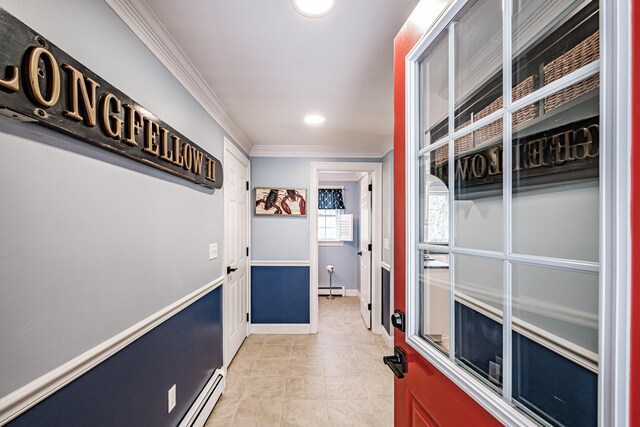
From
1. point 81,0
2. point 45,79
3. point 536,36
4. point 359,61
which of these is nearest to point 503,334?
point 536,36

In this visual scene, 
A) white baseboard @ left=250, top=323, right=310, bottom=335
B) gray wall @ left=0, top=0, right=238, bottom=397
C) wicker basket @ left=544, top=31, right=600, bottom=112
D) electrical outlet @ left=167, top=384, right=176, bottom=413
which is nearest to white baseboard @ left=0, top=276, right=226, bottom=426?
gray wall @ left=0, top=0, right=238, bottom=397

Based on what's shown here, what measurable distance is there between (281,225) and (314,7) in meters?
2.64

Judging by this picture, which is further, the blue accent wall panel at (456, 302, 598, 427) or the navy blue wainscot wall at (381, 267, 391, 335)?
the navy blue wainscot wall at (381, 267, 391, 335)

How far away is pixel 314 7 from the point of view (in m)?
1.22

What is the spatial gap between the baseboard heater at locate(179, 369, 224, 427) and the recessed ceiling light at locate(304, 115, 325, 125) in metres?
2.23

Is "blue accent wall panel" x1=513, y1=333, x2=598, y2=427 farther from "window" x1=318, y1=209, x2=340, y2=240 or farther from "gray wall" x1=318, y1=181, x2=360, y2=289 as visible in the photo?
"window" x1=318, y1=209, x2=340, y2=240

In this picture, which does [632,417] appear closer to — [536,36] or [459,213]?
[459,213]

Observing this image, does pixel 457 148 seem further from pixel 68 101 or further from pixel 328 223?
pixel 328 223

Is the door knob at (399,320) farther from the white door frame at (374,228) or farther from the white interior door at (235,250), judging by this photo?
the white door frame at (374,228)

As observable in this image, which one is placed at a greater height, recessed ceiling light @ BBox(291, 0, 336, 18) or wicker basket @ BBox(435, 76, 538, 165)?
recessed ceiling light @ BBox(291, 0, 336, 18)

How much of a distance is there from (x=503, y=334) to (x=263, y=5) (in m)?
1.45

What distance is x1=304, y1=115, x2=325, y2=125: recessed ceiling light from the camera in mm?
2555

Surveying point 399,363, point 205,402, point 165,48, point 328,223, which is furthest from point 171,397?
point 328,223

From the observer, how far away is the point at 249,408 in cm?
215
